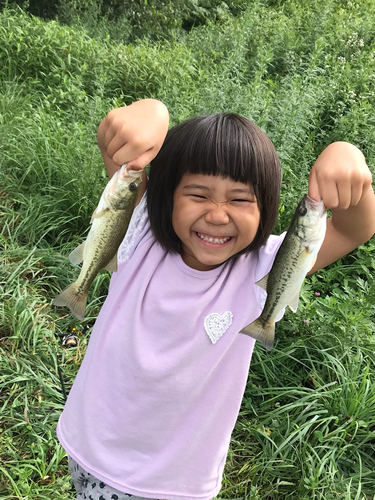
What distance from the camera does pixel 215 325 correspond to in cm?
170

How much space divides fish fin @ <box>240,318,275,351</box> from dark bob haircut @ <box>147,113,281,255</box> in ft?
1.06

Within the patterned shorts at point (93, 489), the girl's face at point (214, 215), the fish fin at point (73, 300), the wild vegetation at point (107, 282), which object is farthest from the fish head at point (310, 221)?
the wild vegetation at point (107, 282)

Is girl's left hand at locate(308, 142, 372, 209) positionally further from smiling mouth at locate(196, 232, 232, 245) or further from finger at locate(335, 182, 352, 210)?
smiling mouth at locate(196, 232, 232, 245)

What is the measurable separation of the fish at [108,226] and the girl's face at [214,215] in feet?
0.73

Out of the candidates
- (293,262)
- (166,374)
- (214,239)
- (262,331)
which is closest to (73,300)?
(166,374)

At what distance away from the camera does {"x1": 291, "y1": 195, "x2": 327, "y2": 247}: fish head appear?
130 cm

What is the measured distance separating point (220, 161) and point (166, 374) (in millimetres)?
872

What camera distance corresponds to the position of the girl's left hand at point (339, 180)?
1319mm

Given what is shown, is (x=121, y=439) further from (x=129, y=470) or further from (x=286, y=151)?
(x=286, y=151)

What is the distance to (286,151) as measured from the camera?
12.6ft

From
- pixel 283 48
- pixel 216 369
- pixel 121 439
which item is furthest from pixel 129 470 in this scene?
pixel 283 48

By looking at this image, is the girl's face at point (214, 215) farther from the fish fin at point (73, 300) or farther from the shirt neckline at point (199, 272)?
the fish fin at point (73, 300)

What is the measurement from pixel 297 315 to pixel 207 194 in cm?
207

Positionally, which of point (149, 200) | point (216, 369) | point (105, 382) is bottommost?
point (105, 382)
